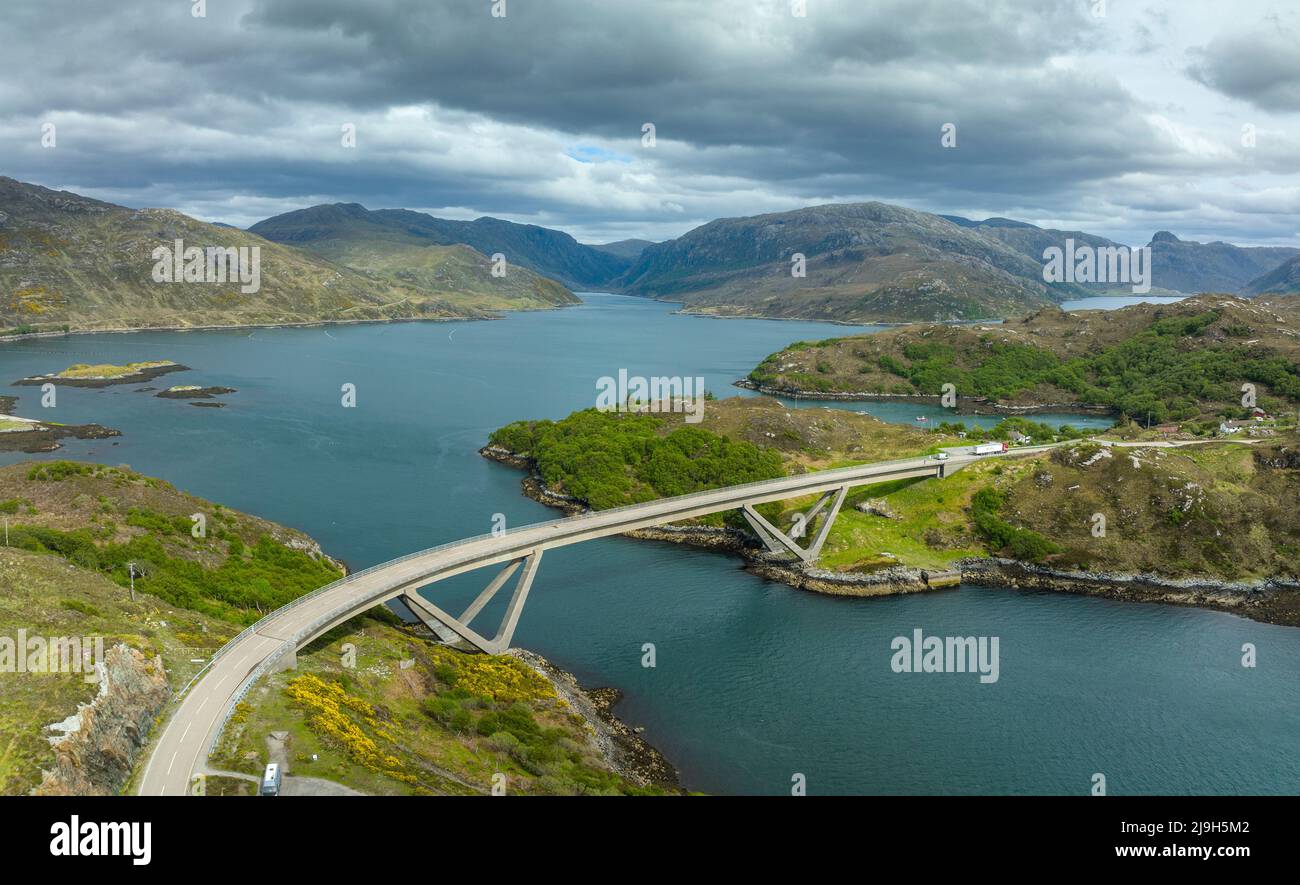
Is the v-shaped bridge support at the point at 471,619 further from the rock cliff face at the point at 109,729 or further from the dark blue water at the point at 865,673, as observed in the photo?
the rock cliff face at the point at 109,729

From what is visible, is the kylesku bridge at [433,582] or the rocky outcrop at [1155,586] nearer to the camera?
the kylesku bridge at [433,582]

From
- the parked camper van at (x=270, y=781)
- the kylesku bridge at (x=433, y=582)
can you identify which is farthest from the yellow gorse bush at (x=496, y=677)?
the parked camper van at (x=270, y=781)

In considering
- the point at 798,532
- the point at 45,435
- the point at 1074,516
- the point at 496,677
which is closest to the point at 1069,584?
the point at 1074,516

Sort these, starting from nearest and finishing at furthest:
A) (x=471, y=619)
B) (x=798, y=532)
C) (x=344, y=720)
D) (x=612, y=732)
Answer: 1. (x=344, y=720)
2. (x=612, y=732)
3. (x=471, y=619)
4. (x=798, y=532)

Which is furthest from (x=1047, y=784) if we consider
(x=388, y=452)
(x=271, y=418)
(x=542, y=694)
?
(x=271, y=418)

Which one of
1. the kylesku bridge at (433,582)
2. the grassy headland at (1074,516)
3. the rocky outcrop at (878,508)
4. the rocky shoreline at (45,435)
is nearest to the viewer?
the kylesku bridge at (433,582)

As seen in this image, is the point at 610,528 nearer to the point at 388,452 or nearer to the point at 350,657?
the point at 350,657

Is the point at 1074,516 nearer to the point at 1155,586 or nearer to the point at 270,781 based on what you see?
the point at 1155,586
